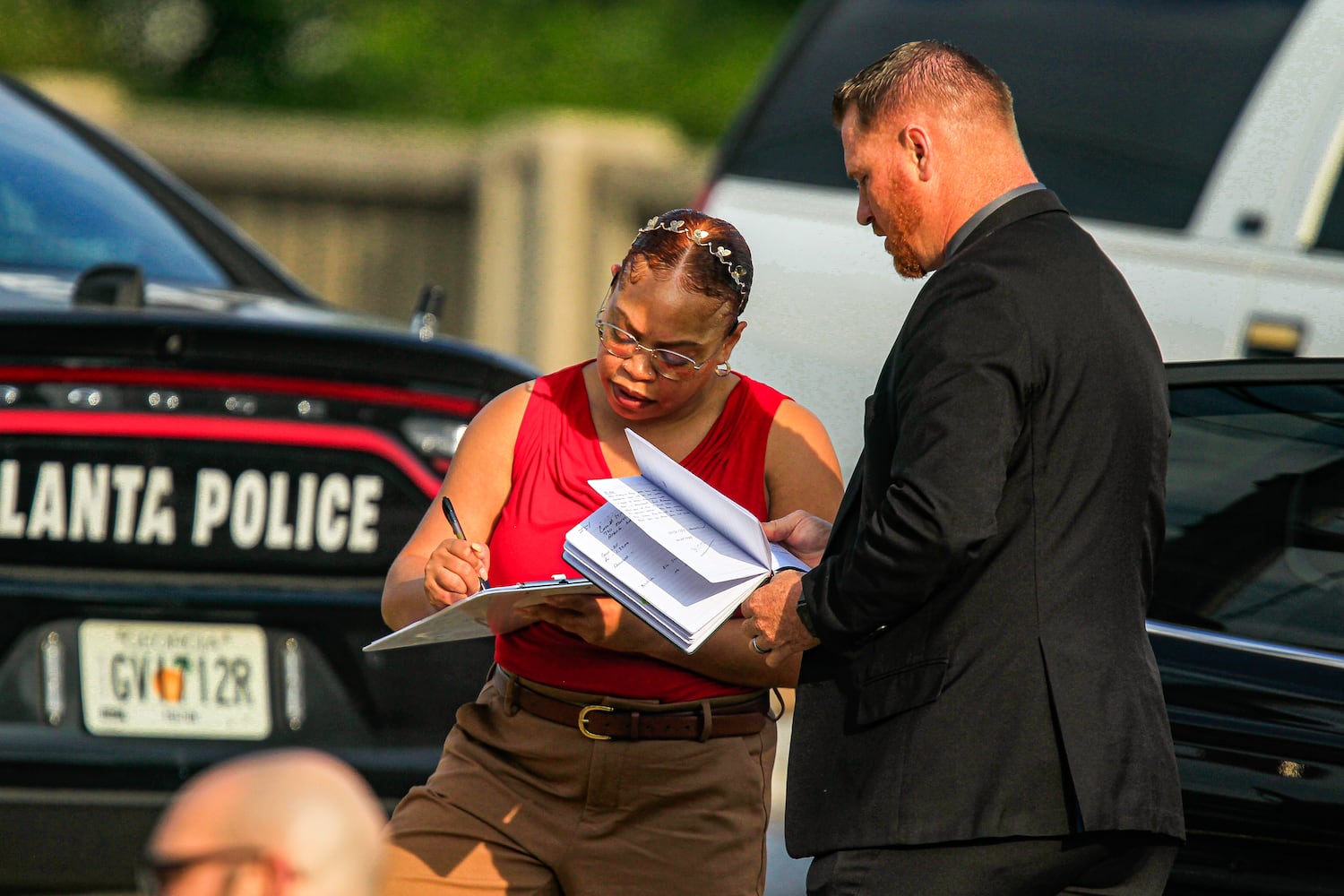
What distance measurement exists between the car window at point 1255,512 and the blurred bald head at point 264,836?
1.75 metres

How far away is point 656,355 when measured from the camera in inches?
105

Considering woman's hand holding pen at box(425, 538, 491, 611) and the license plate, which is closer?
woman's hand holding pen at box(425, 538, 491, 611)

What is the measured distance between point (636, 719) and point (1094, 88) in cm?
224

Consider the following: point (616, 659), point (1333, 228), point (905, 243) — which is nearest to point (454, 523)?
point (616, 659)

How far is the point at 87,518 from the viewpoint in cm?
341

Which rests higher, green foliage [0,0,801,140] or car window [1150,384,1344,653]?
green foliage [0,0,801,140]

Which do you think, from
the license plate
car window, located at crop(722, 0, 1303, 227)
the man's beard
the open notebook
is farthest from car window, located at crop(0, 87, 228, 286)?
the man's beard

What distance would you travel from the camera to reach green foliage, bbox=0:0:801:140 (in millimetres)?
14727

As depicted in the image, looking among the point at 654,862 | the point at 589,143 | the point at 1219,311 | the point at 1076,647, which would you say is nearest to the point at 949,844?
the point at 1076,647

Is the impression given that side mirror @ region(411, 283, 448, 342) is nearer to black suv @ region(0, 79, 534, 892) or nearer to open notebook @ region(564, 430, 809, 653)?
black suv @ region(0, 79, 534, 892)

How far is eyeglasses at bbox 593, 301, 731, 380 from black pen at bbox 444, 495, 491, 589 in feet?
1.05

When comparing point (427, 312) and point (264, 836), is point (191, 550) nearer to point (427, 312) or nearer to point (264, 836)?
point (427, 312)

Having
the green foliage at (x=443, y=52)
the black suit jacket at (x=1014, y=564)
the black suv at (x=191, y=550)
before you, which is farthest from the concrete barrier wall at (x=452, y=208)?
the black suit jacket at (x=1014, y=564)

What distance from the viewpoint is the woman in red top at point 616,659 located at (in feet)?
8.76
